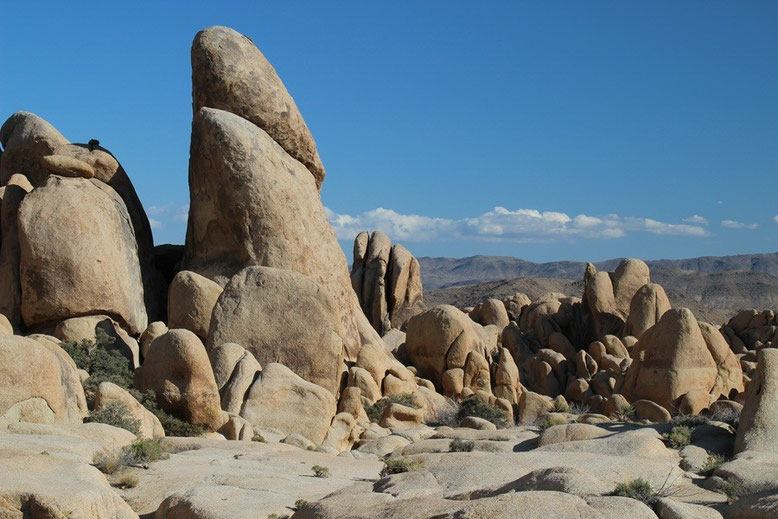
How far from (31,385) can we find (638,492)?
968cm

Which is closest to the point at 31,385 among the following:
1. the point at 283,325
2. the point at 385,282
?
the point at 283,325

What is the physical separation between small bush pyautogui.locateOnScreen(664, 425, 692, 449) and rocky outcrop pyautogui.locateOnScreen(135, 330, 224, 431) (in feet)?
29.7

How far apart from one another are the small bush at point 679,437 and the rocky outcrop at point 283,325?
9.09 meters

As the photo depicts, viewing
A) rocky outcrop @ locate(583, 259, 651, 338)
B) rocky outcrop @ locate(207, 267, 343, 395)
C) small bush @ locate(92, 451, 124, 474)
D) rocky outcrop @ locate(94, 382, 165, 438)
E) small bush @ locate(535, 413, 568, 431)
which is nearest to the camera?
small bush @ locate(92, 451, 124, 474)

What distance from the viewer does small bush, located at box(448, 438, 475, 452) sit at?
18.0 meters

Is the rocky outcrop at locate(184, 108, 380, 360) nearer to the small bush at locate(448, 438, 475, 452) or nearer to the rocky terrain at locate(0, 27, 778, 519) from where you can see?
the rocky terrain at locate(0, 27, 778, 519)

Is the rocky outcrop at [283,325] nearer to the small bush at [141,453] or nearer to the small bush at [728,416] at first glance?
the small bush at [728,416]

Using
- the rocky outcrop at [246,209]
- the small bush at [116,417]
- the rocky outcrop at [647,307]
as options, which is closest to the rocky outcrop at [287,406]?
the small bush at [116,417]

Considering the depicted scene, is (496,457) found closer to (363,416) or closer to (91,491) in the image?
(91,491)

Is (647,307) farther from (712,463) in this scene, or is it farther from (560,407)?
(712,463)

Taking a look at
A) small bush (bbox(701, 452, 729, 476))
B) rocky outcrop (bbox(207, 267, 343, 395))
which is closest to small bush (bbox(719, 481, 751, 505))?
small bush (bbox(701, 452, 729, 476))

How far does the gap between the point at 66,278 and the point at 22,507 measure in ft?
55.6

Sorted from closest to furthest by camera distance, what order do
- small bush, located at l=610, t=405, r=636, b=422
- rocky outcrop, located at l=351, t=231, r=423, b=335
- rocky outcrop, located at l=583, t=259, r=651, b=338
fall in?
small bush, located at l=610, t=405, r=636, b=422
rocky outcrop, located at l=583, t=259, r=651, b=338
rocky outcrop, located at l=351, t=231, r=423, b=335

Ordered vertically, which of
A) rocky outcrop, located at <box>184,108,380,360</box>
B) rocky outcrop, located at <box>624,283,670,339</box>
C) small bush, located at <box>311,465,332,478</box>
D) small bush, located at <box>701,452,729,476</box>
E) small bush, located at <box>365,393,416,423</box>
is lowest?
small bush, located at <box>365,393,416,423</box>
